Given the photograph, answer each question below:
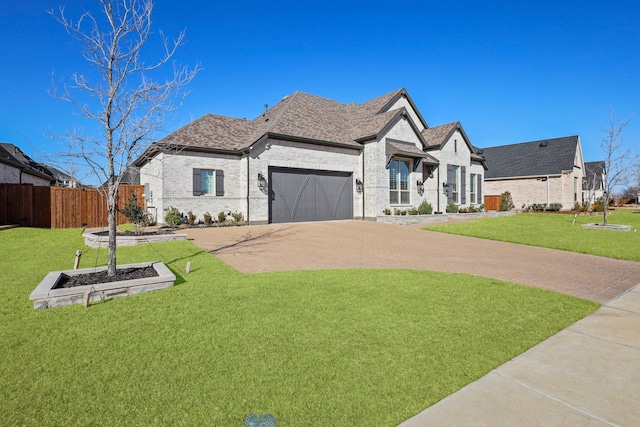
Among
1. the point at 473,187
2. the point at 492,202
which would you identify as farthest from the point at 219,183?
the point at 492,202

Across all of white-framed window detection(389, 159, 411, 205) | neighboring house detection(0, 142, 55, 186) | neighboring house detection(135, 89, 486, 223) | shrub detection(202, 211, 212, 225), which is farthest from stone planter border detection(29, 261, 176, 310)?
white-framed window detection(389, 159, 411, 205)

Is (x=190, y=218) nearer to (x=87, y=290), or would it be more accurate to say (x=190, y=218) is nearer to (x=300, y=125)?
(x=300, y=125)

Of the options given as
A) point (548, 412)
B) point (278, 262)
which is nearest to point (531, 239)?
point (278, 262)

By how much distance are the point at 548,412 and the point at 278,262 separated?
639 cm

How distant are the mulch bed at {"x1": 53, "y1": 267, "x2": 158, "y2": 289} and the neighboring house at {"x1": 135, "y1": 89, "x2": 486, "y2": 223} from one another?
9.11m

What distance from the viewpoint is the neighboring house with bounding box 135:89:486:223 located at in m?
17.3

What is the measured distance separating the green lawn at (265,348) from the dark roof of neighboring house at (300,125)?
1271cm

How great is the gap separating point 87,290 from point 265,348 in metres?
3.39

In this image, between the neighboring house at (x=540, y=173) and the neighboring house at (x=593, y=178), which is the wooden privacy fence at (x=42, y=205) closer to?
the neighboring house at (x=540, y=173)

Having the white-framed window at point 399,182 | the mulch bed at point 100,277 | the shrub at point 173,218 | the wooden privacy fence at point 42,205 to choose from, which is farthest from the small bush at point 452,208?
the mulch bed at point 100,277

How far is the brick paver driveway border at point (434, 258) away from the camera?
22.0 ft

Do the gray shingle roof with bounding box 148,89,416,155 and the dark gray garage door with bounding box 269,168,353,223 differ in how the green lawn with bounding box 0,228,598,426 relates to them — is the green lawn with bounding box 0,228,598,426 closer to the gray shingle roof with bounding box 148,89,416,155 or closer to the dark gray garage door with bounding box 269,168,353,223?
the dark gray garage door with bounding box 269,168,353,223

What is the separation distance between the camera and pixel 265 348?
11.6ft

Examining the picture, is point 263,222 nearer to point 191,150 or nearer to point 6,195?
point 191,150
